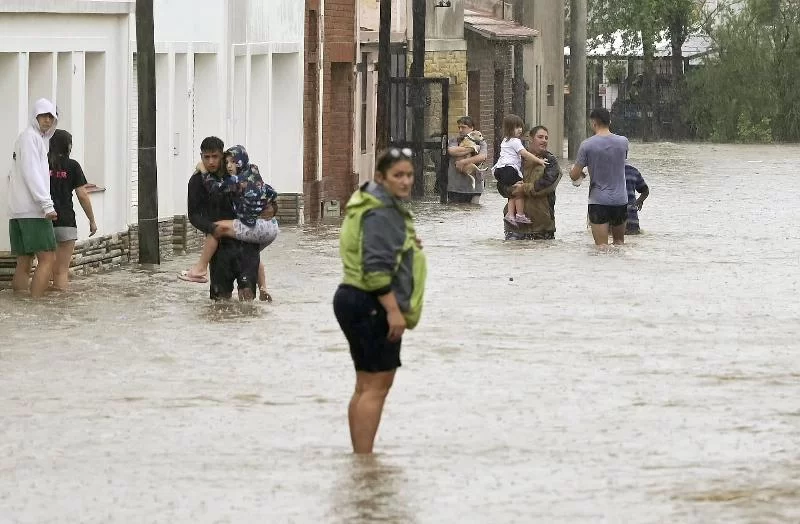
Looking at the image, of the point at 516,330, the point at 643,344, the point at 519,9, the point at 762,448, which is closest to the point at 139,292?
the point at 516,330

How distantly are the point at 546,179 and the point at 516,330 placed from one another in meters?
8.96

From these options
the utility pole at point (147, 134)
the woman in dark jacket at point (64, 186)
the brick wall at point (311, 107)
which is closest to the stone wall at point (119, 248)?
the utility pole at point (147, 134)

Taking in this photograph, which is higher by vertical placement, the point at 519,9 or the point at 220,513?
the point at 519,9

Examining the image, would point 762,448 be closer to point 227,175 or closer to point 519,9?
point 227,175

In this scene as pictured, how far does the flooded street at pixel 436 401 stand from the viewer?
360 inches

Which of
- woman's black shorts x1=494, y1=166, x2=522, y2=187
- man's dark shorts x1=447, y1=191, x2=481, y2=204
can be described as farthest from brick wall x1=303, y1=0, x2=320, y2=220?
woman's black shorts x1=494, y1=166, x2=522, y2=187

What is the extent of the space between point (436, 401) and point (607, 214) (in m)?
11.0

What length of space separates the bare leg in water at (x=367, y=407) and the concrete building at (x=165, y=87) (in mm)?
9510

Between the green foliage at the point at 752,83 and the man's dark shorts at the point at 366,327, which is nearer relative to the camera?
the man's dark shorts at the point at 366,327

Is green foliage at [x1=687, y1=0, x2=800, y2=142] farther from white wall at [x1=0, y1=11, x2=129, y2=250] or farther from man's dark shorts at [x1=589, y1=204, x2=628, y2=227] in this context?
white wall at [x1=0, y1=11, x2=129, y2=250]

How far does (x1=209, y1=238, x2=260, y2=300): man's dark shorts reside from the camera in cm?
1723

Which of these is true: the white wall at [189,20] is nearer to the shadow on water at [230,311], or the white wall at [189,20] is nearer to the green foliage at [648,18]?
the shadow on water at [230,311]

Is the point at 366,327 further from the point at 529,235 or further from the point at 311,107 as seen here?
the point at 311,107

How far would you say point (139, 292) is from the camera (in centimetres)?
1889
